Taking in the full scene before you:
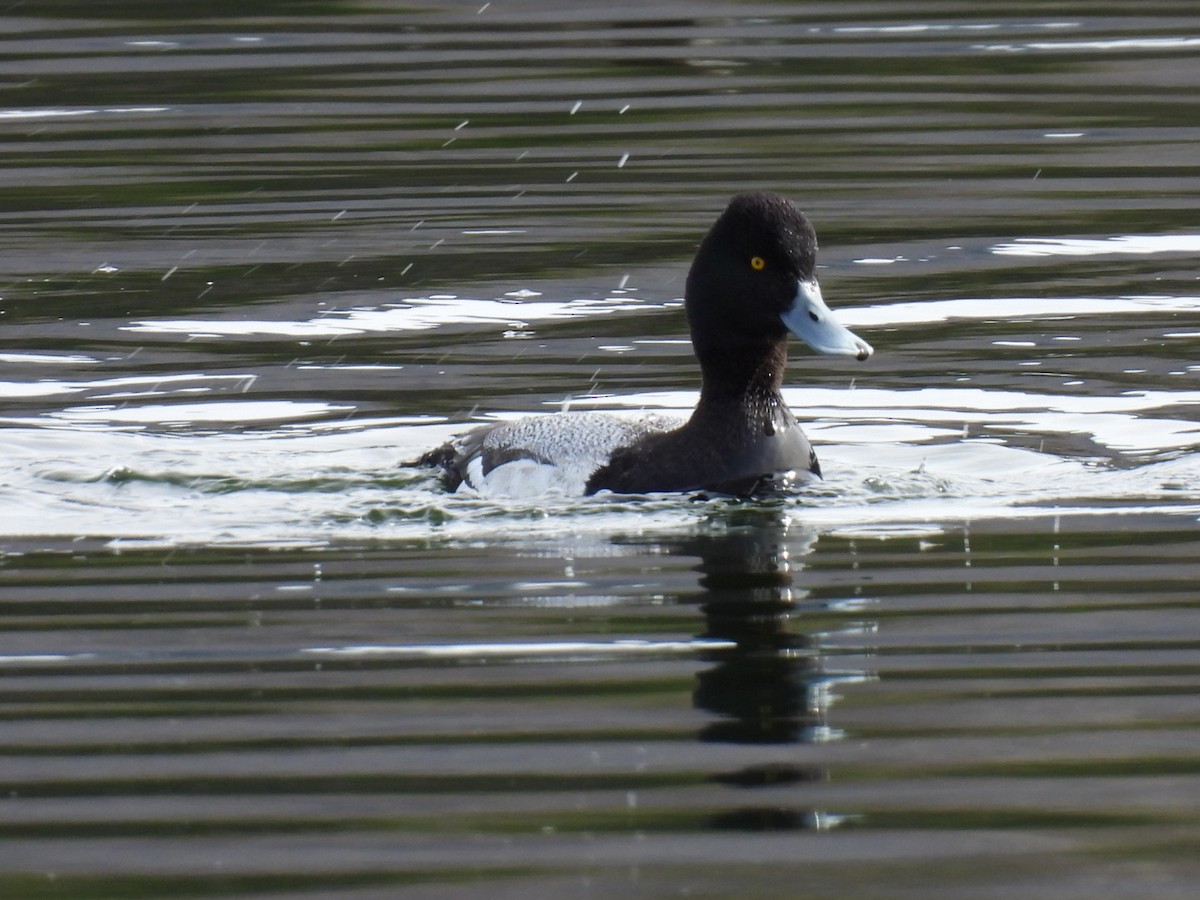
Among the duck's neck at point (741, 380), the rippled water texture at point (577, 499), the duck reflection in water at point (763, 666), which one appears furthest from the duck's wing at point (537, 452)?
the duck reflection in water at point (763, 666)

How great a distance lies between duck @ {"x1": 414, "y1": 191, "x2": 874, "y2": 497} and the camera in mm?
8523

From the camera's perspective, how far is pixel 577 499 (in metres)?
8.46

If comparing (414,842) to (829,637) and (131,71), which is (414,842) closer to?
(829,637)

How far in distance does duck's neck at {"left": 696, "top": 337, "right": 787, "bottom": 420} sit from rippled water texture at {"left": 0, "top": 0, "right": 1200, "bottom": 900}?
0.41m

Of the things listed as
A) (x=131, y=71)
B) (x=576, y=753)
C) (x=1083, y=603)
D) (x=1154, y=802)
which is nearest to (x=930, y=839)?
(x=1154, y=802)

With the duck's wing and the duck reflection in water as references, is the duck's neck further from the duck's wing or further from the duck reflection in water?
the duck reflection in water

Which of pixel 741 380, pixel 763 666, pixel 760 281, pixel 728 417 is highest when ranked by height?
pixel 760 281

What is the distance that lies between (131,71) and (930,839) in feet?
44.1

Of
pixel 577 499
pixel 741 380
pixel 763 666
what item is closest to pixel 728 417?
pixel 741 380

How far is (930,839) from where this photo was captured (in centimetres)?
465

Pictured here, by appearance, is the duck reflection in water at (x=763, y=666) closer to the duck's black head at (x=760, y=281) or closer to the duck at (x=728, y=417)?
the duck at (x=728, y=417)

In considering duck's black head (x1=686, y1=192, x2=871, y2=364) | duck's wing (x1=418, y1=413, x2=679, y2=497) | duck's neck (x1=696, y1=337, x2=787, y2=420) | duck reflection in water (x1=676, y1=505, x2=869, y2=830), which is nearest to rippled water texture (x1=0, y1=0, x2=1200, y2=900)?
duck reflection in water (x1=676, y1=505, x2=869, y2=830)

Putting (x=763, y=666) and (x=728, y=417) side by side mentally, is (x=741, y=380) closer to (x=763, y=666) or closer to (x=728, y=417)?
(x=728, y=417)

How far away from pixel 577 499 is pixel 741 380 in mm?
757
